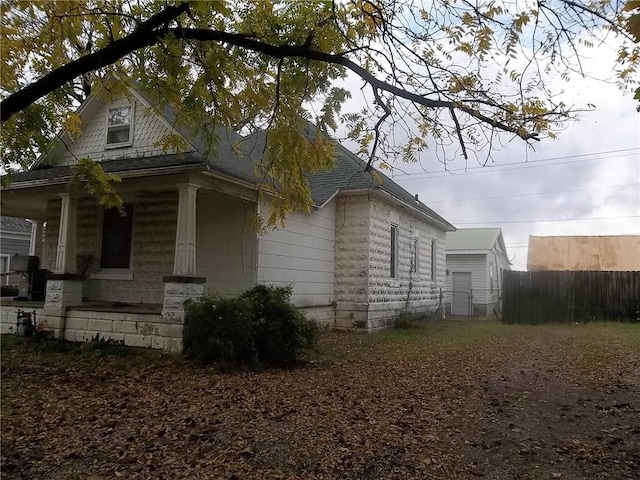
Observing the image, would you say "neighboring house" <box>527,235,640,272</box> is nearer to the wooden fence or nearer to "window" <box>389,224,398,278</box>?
the wooden fence

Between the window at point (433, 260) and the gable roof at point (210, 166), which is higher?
the gable roof at point (210, 166)

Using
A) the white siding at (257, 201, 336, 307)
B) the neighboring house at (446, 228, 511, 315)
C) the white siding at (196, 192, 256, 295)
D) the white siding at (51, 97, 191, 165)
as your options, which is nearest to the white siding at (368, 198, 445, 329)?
the white siding at (257, 201, 336, 307)

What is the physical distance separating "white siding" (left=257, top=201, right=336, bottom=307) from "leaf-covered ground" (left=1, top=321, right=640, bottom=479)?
2.98 m

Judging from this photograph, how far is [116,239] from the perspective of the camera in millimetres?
12359

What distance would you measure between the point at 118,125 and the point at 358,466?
32.2 ft

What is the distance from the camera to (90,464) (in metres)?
4.25

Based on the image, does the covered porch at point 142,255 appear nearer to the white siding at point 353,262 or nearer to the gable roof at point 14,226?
the white siding at point 353,262

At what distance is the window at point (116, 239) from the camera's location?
40.0 ft

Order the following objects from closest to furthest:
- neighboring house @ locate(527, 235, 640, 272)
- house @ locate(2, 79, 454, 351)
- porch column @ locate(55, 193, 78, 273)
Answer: house @ locate(2, 79, 454, 351) → porch column @ locate(55, 193, 78, 273) → neighboring house @ locate(527, 235, 640, 272)

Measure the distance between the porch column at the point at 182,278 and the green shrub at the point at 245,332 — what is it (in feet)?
1.12

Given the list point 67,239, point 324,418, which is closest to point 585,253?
point 67,239

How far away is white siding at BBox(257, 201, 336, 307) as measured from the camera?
11.6 meters

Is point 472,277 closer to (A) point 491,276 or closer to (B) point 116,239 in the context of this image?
(A) point 491,276

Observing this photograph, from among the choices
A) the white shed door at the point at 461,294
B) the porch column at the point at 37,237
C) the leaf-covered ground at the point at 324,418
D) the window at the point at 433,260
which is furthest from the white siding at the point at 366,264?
the white shed door at the point at 461,294
